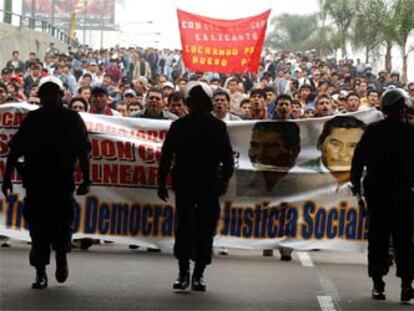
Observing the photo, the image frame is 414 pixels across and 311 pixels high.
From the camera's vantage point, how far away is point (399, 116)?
412 inches

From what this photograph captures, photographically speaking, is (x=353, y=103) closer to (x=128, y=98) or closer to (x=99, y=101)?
(x=128, y=98)

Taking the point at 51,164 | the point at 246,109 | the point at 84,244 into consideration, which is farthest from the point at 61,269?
the point at 246,109

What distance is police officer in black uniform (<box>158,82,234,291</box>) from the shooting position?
1061cm

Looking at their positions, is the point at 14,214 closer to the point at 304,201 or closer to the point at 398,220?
the point at 304,201

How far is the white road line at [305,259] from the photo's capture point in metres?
12.9

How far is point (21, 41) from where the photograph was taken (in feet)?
167

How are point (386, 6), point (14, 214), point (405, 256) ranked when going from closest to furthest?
point (405, 256)
point (14, 214)
point (386, 6)

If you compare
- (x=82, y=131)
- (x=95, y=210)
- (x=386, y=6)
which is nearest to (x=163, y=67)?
(x=386, y=6)

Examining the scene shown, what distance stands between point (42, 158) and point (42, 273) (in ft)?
3.10

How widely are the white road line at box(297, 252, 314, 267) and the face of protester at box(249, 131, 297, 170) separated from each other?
3.38 feet

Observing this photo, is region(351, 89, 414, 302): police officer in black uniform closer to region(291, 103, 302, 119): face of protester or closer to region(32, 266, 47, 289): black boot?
region(32, 266, 47, 289): black boot

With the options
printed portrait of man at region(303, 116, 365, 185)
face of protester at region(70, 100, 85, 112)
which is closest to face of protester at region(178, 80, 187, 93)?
face of protester at region(70, 100, 85, 112)

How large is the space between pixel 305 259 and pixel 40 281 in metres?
3.88

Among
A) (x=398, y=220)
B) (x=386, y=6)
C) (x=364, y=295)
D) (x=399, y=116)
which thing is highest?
(x=386, y=6)
